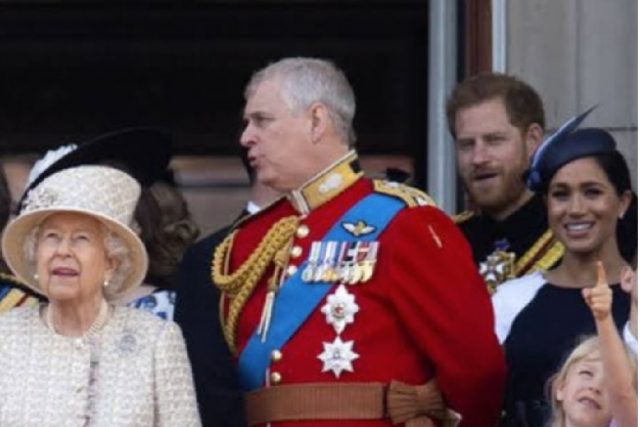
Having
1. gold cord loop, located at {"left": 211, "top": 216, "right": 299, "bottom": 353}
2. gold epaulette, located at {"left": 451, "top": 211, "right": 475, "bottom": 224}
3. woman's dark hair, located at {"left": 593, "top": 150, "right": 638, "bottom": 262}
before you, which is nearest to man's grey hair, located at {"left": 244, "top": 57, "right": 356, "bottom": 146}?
gold cord loop, located at {"left": 211, "top": 216, "right": 299, "bottom": 353}

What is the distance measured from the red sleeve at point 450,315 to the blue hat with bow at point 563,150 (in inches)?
18.9

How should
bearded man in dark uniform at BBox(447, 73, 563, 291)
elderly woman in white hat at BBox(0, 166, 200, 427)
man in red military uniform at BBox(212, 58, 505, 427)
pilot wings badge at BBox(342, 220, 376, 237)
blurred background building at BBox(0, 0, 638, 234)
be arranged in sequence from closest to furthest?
1. elderly woman in white hat at BBox(0, 166, 200, 427)
2. man in red military uniform at BBox(212, 58, 505, 427)
3. pilot wings badge at BBox(342, 220, 376, 237)
4. bearded man in dark uniform at BBox(447, 73, 563, 291)
5. blurred background building at BBox(0, 0, 638, 234)

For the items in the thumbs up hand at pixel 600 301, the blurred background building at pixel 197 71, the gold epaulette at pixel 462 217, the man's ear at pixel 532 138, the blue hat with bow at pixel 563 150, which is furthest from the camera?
the blurred background building at pixel 197 71

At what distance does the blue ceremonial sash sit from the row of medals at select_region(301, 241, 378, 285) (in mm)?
15

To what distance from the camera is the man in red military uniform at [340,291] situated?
782 centimetres

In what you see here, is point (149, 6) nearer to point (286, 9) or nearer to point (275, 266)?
point (286, 9)

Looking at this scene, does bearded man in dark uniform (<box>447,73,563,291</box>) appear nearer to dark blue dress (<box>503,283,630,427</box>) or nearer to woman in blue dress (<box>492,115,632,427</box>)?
woman in blue dress (<box>492,115,632,427</box>)

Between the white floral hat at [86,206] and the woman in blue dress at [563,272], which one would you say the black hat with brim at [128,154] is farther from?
the woman in blue dress at [563,272]

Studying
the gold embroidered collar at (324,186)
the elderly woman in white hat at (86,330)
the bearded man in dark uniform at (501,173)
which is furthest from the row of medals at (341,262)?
the bearded man in dark uniform at (501,173)

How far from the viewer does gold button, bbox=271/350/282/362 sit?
789cm

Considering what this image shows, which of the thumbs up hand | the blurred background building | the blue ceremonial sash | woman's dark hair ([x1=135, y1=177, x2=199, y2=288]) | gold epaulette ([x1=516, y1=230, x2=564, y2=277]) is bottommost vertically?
the thumbs up hand

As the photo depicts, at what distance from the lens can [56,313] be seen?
776cm

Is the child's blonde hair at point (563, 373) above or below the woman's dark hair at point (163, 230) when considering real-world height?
below

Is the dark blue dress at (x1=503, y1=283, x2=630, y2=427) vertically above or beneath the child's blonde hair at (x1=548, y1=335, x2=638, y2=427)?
above
